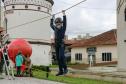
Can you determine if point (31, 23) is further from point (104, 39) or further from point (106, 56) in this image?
point (104, 39)

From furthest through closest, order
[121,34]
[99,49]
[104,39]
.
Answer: [104,39]
[99,49]
[121,34]

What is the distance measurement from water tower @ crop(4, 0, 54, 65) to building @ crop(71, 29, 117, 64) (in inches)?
451

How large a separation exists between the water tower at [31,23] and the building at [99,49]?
11458mm

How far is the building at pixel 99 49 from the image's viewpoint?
66.2 metres

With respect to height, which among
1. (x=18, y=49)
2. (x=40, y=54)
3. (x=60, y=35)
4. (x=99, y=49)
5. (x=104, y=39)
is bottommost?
(x=18, y=49)

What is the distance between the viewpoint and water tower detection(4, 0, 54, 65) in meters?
57.6

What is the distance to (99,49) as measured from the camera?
68.6m

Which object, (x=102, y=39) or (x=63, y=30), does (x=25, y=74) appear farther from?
(x=102, y=39)

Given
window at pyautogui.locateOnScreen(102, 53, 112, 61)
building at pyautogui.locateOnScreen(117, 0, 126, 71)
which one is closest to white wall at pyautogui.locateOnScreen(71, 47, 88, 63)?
window at pyautogui.locateOnScreen(102, 53, 112, 61)

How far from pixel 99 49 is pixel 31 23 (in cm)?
1522

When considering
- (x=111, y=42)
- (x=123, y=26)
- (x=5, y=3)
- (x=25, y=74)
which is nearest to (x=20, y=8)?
(x=5, y=3)

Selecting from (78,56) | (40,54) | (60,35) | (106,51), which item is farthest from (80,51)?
(60,35)

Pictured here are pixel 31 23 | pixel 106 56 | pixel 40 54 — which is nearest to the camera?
pixel 31 23

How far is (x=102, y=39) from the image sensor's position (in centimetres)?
6975
